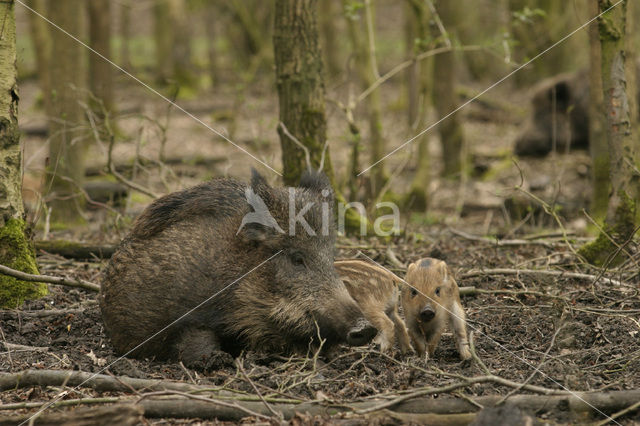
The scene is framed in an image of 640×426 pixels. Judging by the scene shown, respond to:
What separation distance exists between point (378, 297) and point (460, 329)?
2.23 ft

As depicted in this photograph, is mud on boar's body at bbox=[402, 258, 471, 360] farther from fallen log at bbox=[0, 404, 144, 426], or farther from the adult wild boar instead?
the adult wild boar

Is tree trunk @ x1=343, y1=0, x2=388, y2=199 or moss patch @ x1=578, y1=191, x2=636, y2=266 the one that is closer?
moss patch @ x1=578, y1=191, x2=636, y2=266

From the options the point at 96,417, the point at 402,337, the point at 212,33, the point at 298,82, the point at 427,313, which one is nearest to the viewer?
the point at 96,417

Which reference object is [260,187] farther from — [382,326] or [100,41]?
[100,41]

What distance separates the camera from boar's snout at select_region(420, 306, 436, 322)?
5.11 meters

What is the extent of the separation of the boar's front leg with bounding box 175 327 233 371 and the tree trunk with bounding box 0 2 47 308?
1.71 metres

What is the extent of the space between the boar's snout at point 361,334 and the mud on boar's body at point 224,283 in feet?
0.33

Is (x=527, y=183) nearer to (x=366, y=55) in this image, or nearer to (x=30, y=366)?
(x=366, y=55)

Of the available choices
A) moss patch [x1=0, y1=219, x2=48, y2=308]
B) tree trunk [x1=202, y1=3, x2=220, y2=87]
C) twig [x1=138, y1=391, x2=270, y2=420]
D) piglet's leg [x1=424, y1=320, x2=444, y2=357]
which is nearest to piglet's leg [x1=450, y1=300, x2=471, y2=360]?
piglet's leg [x1=424, y1=320, x2=444, y2=357]

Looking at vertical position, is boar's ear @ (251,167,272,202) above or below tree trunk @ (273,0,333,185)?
below

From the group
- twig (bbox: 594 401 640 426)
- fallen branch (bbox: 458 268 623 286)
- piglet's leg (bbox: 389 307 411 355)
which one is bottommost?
piglet's leg (bbox: 389 307 411 355)

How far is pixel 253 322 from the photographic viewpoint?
5137 millimetres

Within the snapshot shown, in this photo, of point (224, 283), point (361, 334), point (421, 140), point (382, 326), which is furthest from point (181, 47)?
point (361, 334)

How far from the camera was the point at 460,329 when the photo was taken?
17.1ft
